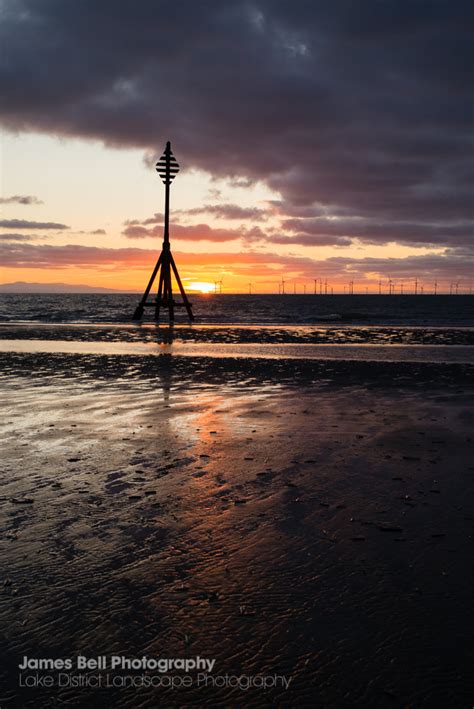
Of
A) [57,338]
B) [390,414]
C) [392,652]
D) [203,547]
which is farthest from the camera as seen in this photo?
[57,338]

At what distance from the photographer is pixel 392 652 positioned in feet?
10.7

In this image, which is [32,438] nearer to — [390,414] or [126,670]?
[126,670]

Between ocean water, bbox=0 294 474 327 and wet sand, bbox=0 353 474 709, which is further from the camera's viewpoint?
ocean water, bbox=0 294 474 327

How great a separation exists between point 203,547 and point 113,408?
6630mm

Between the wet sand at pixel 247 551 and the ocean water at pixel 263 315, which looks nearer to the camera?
the wet sand at pixel 247 551

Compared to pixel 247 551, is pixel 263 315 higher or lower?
higher

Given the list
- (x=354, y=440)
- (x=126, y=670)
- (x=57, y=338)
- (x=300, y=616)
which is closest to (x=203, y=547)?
(x=300, y=616)

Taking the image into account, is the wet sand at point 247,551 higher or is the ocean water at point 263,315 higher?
the ocean water at point 263,315

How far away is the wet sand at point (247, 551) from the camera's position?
3.16m

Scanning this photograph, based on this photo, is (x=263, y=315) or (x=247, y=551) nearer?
(x=247, y=551)

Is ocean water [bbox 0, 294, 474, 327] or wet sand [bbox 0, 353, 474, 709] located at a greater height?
ocean water [bbox 0, 294, 474, 327]

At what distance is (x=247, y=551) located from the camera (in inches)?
181

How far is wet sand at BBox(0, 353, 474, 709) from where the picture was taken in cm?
316

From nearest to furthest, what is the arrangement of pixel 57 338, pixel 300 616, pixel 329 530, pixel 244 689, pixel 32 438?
1. pixel 244 689
2. pixel 300 616
3. pixel 329 530
4. pixel 32 438
5. pixel 57 338
